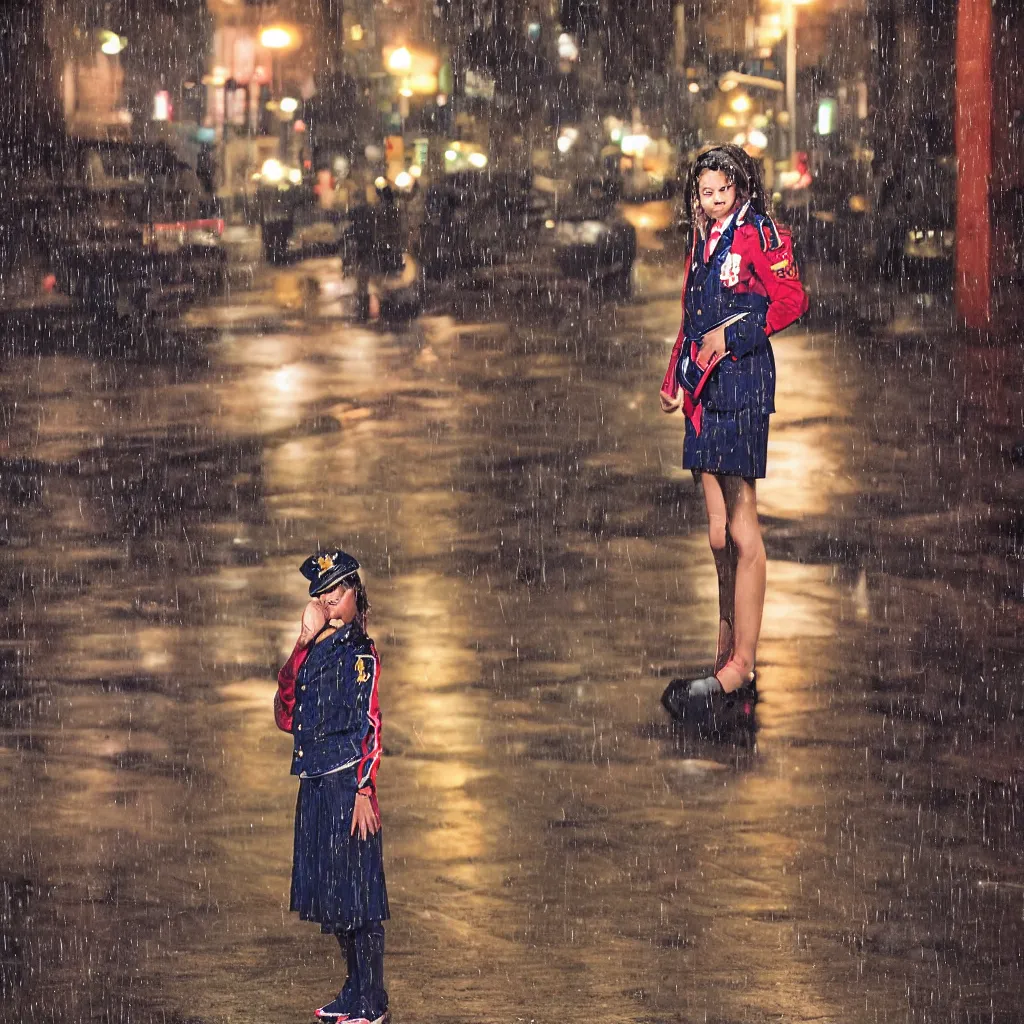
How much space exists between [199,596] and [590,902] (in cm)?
448

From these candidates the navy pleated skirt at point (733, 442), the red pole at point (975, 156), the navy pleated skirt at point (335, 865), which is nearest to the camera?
the navy pleated skirt at point (335, 865)

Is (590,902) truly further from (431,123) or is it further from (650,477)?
(431,123)

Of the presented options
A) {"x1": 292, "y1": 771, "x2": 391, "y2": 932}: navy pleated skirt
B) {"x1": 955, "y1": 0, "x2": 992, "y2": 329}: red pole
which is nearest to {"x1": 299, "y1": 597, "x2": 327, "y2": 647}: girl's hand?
{"x1": 292, "y1": 771, "x2": 391, "y2": 932}: navy pleated skirt

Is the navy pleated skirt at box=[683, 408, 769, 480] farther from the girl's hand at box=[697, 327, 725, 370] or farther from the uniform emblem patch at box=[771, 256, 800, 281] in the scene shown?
the uniform emblem patch at box=[771, 256, 800, 281]

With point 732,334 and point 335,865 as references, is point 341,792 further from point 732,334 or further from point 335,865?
point 732,334

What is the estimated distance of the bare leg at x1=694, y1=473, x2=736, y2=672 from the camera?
372 inches

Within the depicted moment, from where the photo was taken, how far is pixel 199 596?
11.5m

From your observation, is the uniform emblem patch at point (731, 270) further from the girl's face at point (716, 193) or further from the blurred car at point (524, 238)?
the blurred car at point (524, 238)

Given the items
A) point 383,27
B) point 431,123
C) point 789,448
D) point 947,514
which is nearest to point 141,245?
point 789,448

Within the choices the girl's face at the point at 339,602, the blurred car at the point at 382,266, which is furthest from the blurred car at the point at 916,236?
the girl's face at the point at 339,602

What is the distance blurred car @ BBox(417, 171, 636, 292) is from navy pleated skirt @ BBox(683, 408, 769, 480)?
68.0ft

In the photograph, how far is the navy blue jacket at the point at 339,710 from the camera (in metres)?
6.58

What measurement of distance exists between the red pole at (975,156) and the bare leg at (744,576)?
13404 mm

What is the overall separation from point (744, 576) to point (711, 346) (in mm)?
949
